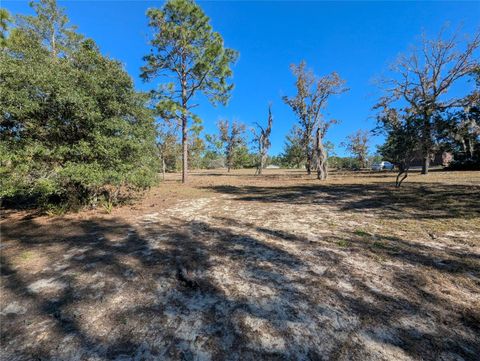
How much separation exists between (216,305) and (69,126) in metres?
6.18

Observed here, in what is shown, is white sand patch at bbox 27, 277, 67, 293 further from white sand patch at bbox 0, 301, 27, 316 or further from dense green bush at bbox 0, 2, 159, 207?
dense green bush at bbox 0, 2, 159, 207

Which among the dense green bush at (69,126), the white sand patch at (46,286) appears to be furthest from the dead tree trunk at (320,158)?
the white sand patch at (46,286)

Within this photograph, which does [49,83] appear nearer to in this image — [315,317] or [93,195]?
[93,195]

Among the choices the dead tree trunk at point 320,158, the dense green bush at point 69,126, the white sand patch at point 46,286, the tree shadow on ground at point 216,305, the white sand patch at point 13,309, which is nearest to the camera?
the tree shadow on ground at point 216,305

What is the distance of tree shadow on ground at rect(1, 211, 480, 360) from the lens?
1708mm

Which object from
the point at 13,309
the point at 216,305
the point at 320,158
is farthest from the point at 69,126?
the point at 320,158

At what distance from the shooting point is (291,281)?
8.61ft

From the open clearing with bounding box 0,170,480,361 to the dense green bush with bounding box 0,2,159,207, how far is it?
1.47 m

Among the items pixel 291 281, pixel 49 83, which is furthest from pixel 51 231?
pixel 291 281

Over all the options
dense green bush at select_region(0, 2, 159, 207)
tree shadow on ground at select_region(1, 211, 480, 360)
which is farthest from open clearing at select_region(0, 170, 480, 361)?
dense green bush at select_region(0, 2, 159, 207)

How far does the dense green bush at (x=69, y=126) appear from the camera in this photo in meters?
5.07

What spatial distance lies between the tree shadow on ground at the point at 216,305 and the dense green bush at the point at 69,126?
7.40 feet

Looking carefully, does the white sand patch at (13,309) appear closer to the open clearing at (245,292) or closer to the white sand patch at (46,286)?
the open clearing at (245,292)

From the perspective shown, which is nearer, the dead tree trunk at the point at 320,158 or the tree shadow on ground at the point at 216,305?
the tree shadow on ground at the point at 216,305
